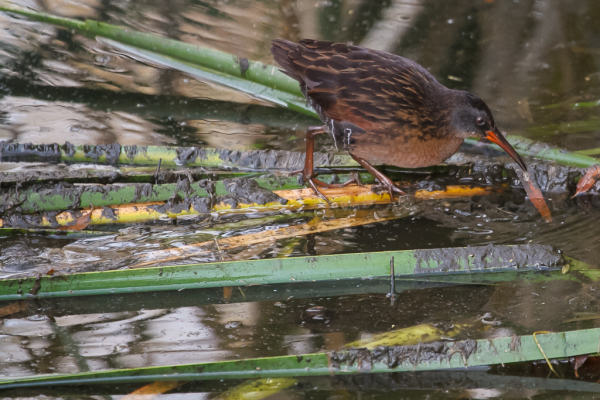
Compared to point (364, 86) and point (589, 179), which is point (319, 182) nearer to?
point (364, 86)

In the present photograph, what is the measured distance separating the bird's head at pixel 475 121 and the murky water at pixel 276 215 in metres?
0.32

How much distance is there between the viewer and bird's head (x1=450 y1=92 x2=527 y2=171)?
337 centimetres

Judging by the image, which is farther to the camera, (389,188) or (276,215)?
(389,188)

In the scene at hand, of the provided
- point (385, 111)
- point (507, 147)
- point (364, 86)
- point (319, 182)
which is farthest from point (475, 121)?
point (319, 182)

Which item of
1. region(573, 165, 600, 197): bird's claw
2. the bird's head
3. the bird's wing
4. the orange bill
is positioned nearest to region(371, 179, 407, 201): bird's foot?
the bird's wing

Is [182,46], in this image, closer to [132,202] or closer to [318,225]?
[132,202]

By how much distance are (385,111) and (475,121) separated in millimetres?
549

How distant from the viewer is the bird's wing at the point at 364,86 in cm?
327

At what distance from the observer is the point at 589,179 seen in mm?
3344

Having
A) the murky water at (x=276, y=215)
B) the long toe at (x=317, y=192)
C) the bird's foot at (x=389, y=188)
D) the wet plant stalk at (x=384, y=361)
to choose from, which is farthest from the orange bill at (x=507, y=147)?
the wet plant stalk at (x=384, y=361)

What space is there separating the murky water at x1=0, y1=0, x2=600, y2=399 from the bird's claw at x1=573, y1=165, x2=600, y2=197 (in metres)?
0.10

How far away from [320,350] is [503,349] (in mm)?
628

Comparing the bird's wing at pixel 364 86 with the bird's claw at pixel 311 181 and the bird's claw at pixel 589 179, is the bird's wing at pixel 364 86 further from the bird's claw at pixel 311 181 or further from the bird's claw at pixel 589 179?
the bird's claw at pixel 589 179

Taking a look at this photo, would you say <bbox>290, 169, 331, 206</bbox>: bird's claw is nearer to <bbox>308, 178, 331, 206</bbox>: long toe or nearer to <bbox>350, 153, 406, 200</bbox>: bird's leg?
<bbox>308, 178, 331, 206</bbox>: long toe
